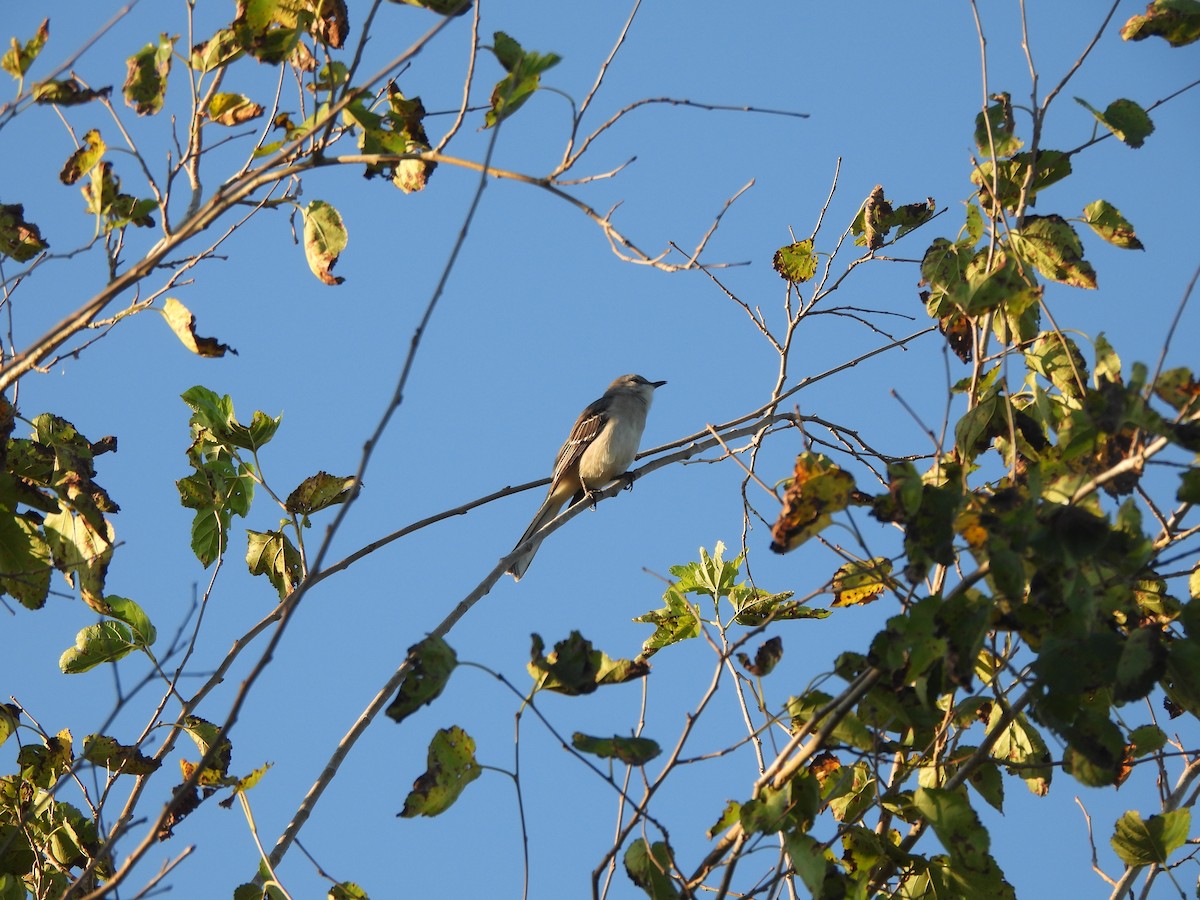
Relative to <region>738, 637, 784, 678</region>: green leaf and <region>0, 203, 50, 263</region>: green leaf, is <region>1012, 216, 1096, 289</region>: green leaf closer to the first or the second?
<region>738, 637, 784, 678</region>: green leaf

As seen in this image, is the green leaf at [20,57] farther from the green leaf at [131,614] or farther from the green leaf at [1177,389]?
the green leaf at [1177,389]

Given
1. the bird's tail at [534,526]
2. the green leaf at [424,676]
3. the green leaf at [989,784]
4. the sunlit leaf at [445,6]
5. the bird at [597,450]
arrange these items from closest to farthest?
the green leaf at [424,676] < the sunlit leaf at [445,6] < the green leaf at [989,784] < the bird's tail at [534,526] < the bird at [597,450]

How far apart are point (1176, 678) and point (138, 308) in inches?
121

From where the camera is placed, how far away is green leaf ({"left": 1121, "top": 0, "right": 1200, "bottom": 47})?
3.82m

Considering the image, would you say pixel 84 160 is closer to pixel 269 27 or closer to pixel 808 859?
pixel 269 27

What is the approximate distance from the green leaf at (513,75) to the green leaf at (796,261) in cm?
205

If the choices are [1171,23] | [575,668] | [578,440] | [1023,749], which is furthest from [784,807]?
[578,440]

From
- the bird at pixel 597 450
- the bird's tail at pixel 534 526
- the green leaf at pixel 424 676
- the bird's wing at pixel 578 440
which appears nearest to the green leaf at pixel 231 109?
the green leaf at pixel 424 676

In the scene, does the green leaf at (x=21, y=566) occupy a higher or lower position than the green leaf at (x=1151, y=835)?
higher

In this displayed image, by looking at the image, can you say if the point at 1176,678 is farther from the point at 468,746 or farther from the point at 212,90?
the point at 212,90

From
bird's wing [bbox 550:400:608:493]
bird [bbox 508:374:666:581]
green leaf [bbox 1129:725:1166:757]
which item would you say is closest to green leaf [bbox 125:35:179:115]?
green leaf [bbox 1129:725:1166:757]

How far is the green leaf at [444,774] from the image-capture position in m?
2.89

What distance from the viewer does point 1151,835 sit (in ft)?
10.3

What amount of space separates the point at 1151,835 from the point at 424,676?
6.66 ft
